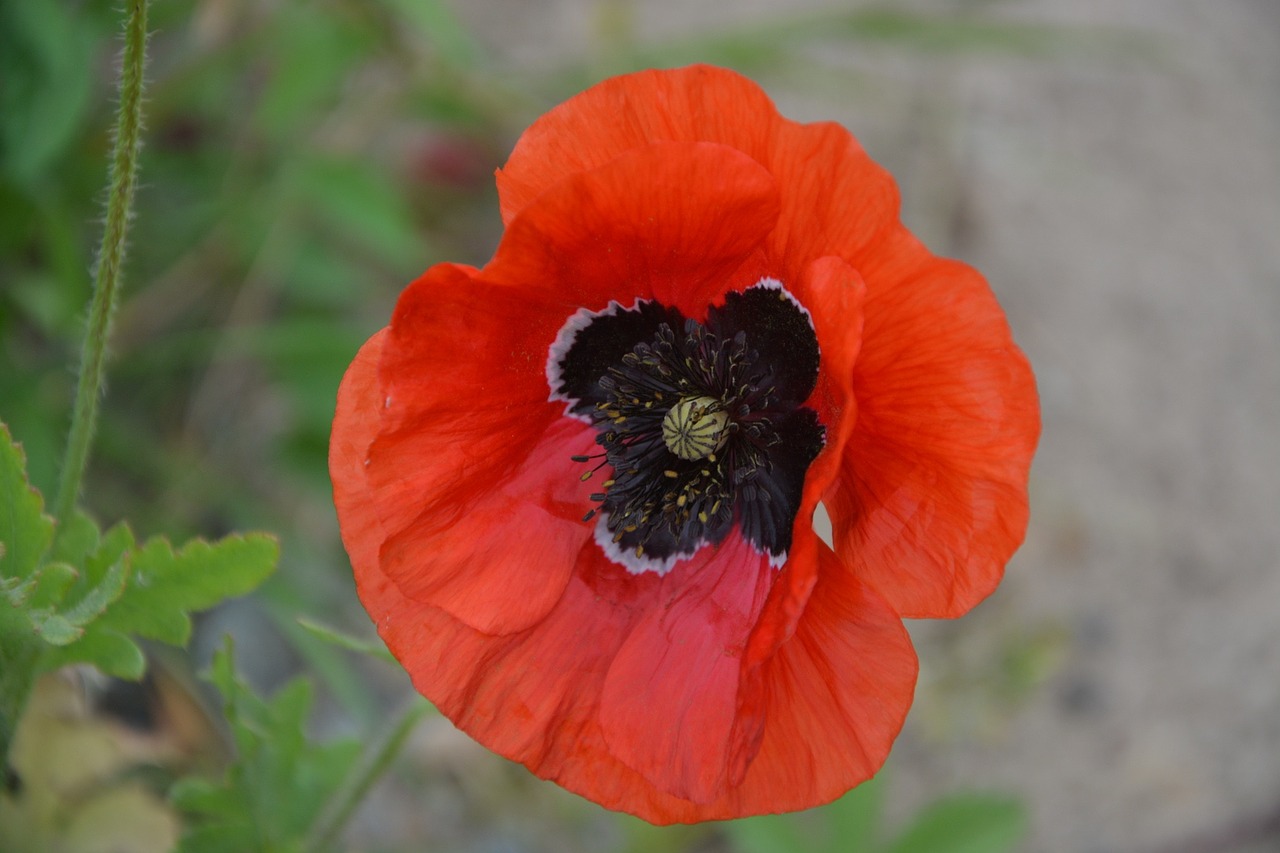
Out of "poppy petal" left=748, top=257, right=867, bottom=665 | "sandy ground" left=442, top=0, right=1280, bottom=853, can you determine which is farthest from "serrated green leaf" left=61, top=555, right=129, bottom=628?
"sandy ground" left=442, top=0, right=1280, bottom=853

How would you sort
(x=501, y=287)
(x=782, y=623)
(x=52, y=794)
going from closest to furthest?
(x=782, y=623) → (x=501, y=287) → (x=52, y=794)

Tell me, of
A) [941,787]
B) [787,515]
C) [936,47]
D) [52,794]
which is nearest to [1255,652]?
[941,787]

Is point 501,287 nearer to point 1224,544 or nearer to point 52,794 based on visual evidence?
point 52,794

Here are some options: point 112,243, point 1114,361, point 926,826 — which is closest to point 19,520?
point 112,243

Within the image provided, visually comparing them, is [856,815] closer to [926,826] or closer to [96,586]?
[926,826]

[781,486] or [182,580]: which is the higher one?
[182,580]

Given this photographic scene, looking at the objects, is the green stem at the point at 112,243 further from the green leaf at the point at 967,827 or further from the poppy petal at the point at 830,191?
the green leaf at the point at 967,827
